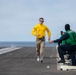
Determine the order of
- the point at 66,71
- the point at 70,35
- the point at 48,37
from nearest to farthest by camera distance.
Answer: the point at 66,71, the point at 70,35, the point at 48,37

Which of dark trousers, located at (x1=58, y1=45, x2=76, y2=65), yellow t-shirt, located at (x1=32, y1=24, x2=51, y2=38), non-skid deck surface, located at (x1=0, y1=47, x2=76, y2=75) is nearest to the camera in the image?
non-skid deck surface, located at (x1=0, y1=47, x2=76, y2=75)

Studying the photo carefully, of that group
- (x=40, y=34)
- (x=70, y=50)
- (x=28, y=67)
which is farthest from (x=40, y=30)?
(x=70, y=50)

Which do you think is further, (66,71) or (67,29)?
(67,29)

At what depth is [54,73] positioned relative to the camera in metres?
14.9

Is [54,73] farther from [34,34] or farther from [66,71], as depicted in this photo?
[34,34]

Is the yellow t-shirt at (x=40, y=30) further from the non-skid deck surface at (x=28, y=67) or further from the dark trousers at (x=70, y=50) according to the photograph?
the dark trousers at (x=70, y=50)

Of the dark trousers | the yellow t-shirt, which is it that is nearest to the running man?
the yellow t-shirt

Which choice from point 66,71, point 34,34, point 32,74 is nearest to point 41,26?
point 34,34

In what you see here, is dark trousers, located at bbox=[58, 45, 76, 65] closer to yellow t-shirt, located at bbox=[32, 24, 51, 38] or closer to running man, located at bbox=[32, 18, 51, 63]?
running man, located at bbox=[32, 18, 51, 63]

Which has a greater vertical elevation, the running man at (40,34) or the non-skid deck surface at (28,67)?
the running man at (40,34)

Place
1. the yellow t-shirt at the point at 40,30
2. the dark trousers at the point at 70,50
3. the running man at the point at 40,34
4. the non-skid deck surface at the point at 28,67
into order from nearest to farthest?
the non-skid deck surface at the point at 28,67
the dark trousers at the point at 70,50
the running man at the point at 40,34
the yellow t-shirt at the point at 40,30

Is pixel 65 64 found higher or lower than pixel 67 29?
lower

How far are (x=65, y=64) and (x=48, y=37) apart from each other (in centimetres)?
366

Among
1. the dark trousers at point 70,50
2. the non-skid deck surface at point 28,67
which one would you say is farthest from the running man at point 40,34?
the dark trousers at point 70,50
